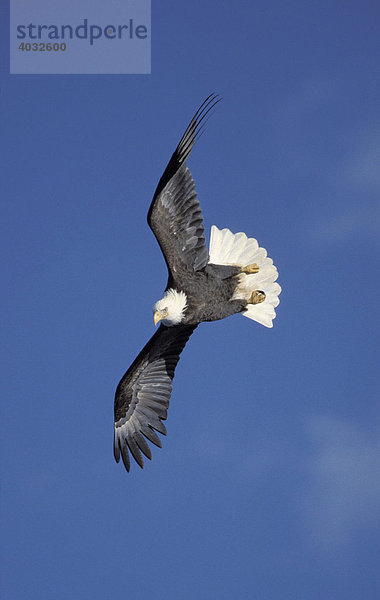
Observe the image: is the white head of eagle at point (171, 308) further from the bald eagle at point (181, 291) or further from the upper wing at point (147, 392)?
the upper wing at point (147, 392)

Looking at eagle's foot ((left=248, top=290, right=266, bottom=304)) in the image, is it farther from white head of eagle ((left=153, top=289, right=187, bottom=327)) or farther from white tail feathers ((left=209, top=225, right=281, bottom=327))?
white head of eagle ((left=153, top=289, right=187, bottom=327))

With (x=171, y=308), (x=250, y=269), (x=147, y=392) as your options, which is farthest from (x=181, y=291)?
(x=147, y=392)

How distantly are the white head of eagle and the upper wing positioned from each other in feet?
3.02

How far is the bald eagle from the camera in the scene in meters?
7.53

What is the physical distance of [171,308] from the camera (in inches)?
293

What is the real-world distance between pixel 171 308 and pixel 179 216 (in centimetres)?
96

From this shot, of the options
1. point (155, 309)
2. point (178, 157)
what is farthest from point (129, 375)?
point (178, 157)

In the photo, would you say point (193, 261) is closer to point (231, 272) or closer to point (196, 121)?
point (231, 272)

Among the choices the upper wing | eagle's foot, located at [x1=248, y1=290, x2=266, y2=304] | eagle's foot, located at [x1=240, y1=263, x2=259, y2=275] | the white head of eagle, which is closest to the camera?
the white head of eagle

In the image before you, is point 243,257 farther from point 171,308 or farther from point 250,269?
point 171,308

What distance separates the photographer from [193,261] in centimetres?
768

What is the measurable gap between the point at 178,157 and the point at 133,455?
3.38 meters

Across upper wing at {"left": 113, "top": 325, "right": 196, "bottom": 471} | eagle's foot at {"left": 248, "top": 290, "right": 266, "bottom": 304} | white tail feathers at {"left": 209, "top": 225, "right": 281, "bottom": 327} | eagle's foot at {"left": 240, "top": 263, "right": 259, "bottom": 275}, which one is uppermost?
white tail feathers at {"left": 209, "top": 225, "right": 281, "bottom": 327}

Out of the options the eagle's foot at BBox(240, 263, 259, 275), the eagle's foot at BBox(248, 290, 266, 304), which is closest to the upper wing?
the eagle's foot at BBox(248, 290, 266, 304)
